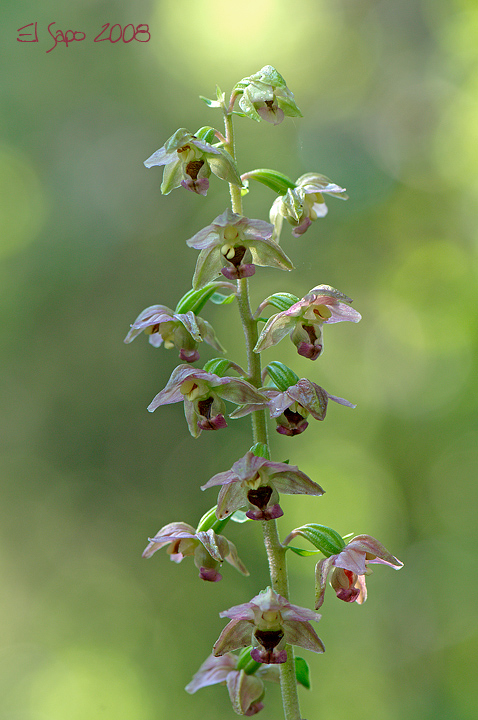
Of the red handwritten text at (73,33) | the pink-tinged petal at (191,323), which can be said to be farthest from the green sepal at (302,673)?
the red handwritten text at (73,33)

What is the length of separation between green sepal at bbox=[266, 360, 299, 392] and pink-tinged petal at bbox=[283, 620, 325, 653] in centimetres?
67

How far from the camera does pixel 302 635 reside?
1.80 metres

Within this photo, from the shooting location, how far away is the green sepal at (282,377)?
185 centimetres

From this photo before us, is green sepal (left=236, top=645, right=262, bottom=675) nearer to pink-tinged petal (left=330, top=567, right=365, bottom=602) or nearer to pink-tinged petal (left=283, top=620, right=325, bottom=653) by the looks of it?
pink-tinged petal (left=283, top=620, right=325, bottom=653)

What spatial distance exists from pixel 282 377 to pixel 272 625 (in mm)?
702

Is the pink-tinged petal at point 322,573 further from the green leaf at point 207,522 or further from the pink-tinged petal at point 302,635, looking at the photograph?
the green leaf at point 207,522

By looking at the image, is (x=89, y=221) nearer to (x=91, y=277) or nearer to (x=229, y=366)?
(x=91, y=277)

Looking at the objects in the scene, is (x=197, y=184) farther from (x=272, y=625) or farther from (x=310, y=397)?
(x=272, y=625)

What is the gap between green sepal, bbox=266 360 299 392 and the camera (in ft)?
6.08

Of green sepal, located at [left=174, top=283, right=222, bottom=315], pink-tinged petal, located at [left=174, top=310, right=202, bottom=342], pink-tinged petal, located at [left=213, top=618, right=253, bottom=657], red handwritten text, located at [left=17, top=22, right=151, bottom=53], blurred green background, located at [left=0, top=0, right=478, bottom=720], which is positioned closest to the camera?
pink-tinged petal, located at [left=213, top=618, right=253, bottom=657]

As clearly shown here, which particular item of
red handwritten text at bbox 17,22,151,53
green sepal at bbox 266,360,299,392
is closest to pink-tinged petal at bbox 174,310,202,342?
green sepal at bbox 266,360,299,392

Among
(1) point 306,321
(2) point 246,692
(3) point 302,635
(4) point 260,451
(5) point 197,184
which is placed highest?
(5) point 197,184

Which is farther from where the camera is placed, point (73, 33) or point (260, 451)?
point (73, 33)

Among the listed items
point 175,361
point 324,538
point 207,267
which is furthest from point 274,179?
point 175,361
